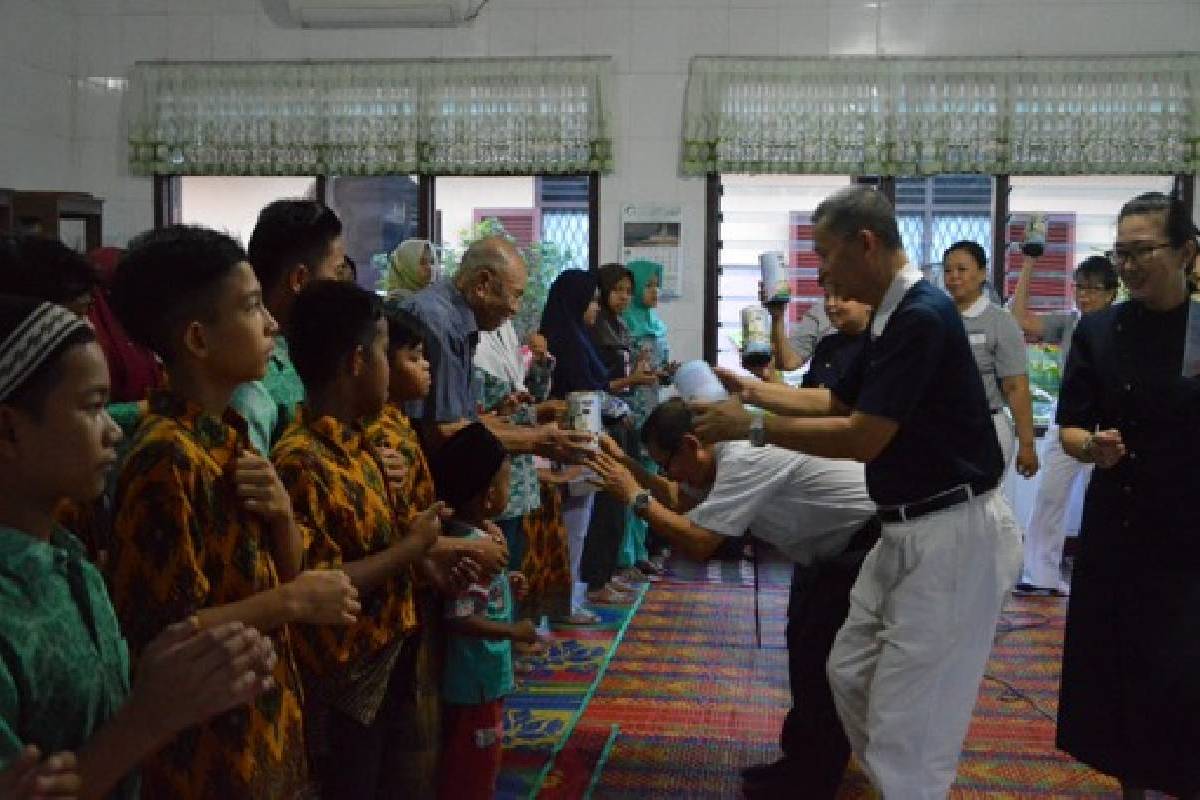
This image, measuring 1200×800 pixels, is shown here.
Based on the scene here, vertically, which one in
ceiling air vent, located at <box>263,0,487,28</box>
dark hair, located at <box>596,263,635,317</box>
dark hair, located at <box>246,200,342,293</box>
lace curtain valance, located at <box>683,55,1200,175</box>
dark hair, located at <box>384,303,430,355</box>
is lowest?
dark hair, located at <box>384,303,430,355</box>

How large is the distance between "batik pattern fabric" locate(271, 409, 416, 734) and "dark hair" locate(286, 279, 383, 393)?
8cm

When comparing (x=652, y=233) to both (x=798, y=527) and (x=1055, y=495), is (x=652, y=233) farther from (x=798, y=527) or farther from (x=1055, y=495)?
(x=798, y=527)

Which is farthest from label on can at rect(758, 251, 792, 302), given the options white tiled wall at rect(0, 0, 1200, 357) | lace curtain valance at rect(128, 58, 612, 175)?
lace curtain valance at rect(128, 58, 612, 175)

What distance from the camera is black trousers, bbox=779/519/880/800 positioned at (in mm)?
3096

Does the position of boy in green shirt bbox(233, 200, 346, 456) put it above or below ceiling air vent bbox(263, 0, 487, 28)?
below

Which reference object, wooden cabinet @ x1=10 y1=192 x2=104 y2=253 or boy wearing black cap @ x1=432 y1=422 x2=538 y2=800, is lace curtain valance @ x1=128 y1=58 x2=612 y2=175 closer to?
wooden cabinet @ x1=10 y1=192 x2=104 y2=253

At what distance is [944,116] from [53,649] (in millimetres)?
6276

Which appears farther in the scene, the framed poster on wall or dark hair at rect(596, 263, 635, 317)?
the framed poster on wall

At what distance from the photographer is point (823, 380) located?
409 centimetres

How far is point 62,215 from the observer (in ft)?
18.8

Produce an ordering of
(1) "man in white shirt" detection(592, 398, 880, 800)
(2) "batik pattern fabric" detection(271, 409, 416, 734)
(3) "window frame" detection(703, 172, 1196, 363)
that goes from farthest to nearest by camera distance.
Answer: (3) "window frame" detection(703, 172, 1196, 363)
(1) "man in white shirt" detection(592, 398, 880, 800)
(2) "batik pattern fabric" detection(271, 409, 416, 734)

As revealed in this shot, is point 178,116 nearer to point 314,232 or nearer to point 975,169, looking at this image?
point 975,169

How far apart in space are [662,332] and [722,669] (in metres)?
2.45

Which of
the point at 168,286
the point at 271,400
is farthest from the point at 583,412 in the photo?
the point at 168,286
